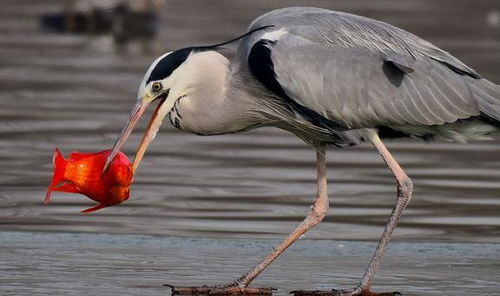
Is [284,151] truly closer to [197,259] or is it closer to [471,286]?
[197,259]

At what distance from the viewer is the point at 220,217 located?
1108cm

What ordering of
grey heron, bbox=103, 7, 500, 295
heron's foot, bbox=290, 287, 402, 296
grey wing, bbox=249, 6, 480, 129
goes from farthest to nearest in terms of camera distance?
grey wing, bbox=249, 6, 480, 129
grey heron, bbox=103, 7, 500, 295
heron's foot, bbox=290, 287, 402, 296

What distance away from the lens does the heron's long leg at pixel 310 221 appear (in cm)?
891

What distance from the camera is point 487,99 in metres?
9.41

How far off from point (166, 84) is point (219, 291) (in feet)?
3.89

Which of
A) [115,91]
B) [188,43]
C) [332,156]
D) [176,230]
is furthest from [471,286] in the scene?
[188,43]

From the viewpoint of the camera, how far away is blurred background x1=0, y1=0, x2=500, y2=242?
35.5 ft

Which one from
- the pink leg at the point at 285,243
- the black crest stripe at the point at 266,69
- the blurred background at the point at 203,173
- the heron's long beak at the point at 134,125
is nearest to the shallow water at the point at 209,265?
the pink leg at the point at 285,243

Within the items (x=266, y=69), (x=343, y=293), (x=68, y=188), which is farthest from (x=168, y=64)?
(x=343, y=293)

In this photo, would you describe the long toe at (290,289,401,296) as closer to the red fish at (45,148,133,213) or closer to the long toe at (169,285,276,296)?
the long toe at (169,285,276,296)

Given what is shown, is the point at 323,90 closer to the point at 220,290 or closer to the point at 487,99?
the point at 487,99

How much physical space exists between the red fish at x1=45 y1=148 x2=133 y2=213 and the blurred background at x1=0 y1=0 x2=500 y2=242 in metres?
1.72

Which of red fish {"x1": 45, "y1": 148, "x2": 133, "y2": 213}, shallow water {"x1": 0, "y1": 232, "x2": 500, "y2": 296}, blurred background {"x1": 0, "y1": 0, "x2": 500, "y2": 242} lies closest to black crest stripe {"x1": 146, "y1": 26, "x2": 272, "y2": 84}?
red fish {"x1": 45, "y1": 148, "x2": 133, "y2": 213}

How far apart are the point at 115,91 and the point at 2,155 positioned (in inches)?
190
